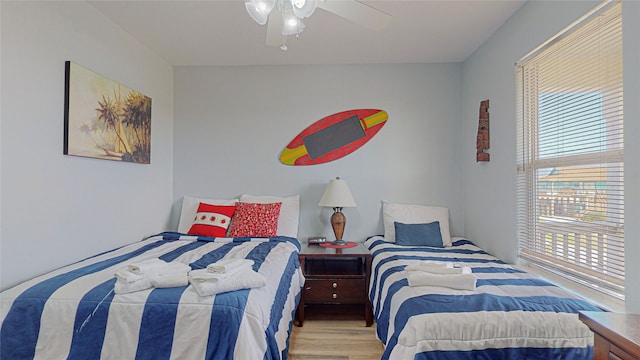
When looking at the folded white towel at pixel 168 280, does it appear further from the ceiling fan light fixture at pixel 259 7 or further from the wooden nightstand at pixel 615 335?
the wooden nightstand at pixel 615 335

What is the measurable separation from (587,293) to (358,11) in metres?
1.87

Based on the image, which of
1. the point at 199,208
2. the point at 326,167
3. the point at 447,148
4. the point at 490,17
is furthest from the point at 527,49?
the point at 199,208

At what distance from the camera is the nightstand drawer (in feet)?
9.08

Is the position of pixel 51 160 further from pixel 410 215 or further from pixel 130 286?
pixel 410 215

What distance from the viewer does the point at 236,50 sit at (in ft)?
10.0

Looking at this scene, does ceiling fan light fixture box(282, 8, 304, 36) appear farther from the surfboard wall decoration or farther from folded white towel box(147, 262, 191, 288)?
the surfboard wall decoration

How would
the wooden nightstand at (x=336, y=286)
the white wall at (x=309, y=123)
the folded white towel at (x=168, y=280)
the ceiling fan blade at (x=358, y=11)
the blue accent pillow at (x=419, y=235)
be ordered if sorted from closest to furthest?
the ceiling fan blade at (x=358, y=11) → the folded white towel at (x=168, y=280) → the wooden nightstand at (x=336, y=286) → the blue accent pillow at (x=419, y=235) → the white wall at (x=309, y=123)

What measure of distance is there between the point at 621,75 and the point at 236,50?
8.98 ft

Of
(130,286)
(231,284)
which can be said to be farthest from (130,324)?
(231,284)

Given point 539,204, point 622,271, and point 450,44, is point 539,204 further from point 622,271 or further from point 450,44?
point 450,44

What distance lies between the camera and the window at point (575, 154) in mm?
1572

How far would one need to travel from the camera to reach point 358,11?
5.18 ft

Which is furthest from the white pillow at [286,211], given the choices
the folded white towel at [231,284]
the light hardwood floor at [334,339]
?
the folded white towel at [231,284]

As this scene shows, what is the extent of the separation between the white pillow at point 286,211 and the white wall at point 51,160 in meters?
1.08
